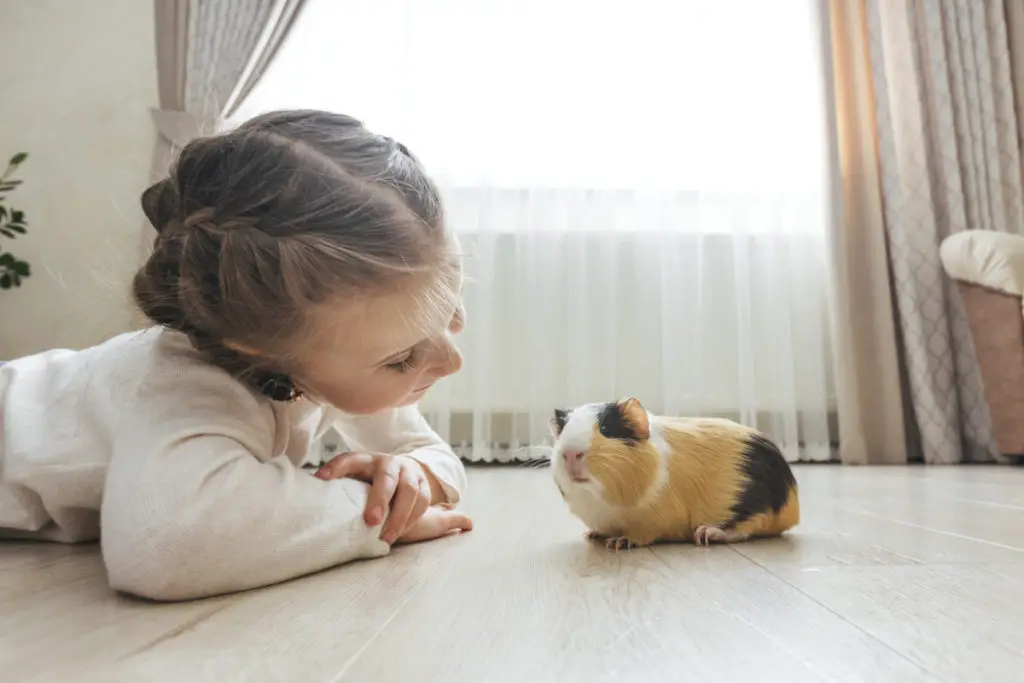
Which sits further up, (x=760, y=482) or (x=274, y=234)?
(x=274, y=234)

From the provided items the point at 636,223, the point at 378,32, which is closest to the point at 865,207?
the point at 636,223

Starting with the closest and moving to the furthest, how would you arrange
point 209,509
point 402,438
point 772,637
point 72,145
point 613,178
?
1. point 772,637
2. point 209,509
3. point 402,438
4. point 613,178
5. point 72,145

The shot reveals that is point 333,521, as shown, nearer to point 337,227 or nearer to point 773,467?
point 337,227

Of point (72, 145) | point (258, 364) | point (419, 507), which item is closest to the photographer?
point (258, 364)

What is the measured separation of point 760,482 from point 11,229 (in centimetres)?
251

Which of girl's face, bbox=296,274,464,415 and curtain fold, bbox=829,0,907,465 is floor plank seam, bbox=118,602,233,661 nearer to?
girl's face, bbox=296,274,464,415

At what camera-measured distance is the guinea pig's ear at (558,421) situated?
0.85 m

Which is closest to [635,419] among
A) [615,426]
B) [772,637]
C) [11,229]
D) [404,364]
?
[615,426]

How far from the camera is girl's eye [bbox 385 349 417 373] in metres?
0.78

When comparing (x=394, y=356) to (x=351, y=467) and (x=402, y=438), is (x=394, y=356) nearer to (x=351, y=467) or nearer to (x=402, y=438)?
(x=351, y=467)

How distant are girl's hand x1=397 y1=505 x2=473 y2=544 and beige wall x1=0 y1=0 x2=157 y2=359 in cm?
202

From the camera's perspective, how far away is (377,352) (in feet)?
2.43

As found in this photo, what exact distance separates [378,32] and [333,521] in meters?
2.23

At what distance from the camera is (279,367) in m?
0.77
